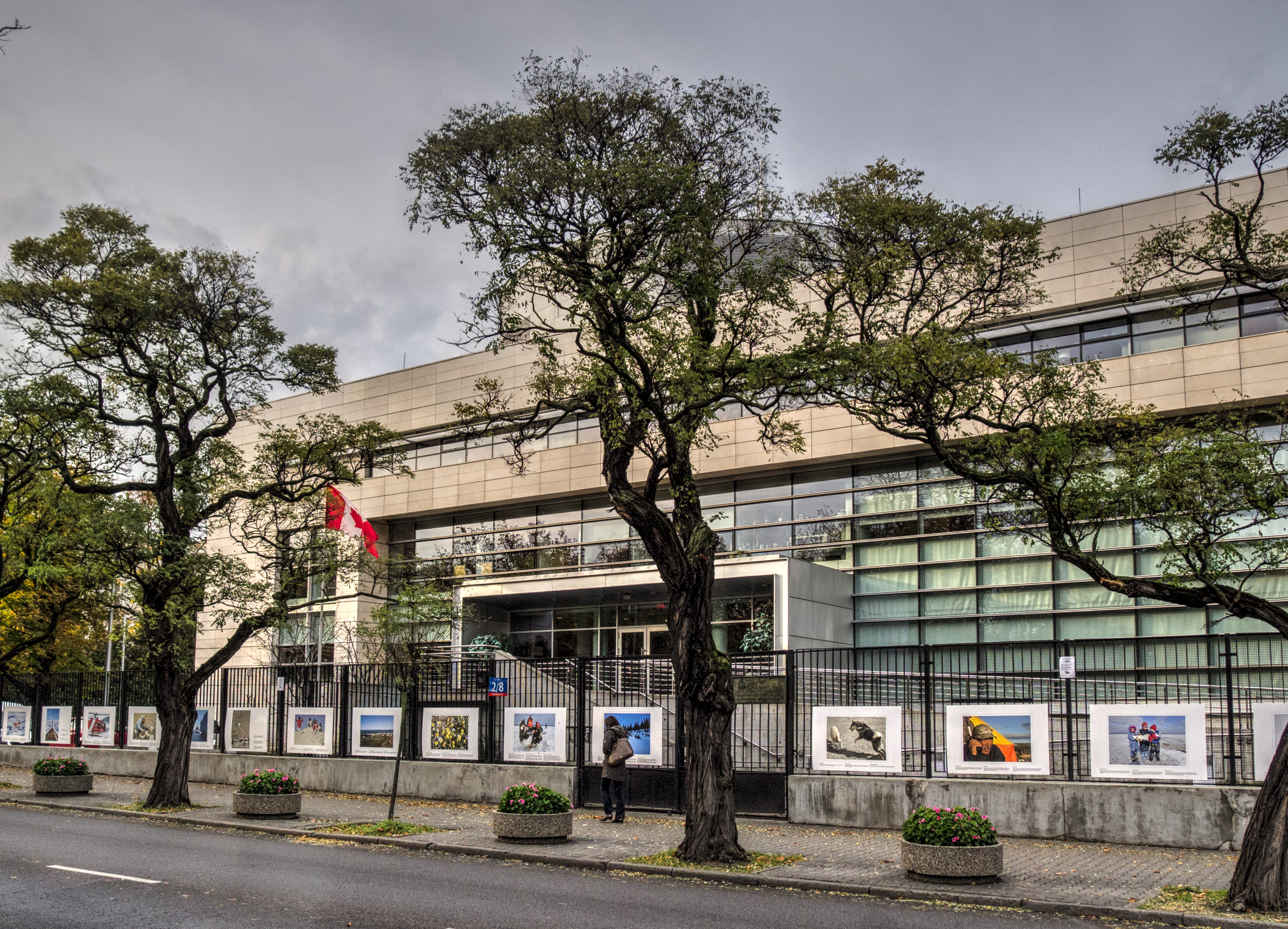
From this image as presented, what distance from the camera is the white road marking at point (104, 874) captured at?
40.4 ft

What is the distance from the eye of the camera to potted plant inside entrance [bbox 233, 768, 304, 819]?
1988 centimetres

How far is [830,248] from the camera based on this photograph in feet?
61.0

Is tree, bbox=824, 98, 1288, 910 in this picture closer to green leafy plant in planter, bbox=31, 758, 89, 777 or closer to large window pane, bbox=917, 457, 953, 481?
large window pane, bbox=917, 457, 953, 481

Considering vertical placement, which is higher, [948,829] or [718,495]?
[718,495]

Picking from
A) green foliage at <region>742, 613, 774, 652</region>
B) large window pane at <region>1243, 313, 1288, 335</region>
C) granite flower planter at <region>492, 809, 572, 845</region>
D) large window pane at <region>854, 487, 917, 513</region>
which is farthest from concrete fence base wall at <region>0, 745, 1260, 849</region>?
large window pane at <region>1243, 313, 1288, 335</region>

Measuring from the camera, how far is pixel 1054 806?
53.0 feet

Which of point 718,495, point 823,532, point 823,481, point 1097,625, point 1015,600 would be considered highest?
point 823,481

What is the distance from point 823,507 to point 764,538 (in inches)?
86.2

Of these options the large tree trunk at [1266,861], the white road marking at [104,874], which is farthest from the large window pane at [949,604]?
the white road marking at [104,874]

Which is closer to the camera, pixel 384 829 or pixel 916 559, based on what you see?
pixel 384 829

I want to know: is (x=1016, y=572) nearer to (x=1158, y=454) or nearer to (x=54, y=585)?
(x=1158, y=454)

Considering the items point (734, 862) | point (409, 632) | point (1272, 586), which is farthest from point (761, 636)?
point (734, 862)

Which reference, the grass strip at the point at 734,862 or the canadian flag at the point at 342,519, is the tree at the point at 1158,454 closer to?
the grass strip at the point at 734,862

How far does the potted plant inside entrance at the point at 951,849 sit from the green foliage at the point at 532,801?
5.63 metres
